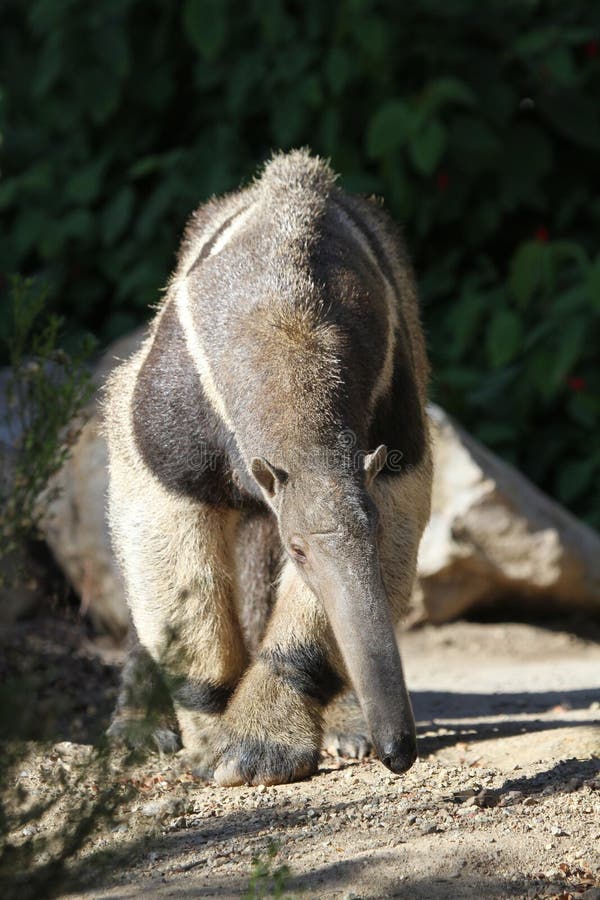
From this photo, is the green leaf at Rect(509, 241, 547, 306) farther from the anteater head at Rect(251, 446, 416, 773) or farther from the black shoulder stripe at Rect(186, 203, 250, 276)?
the anteater head at Rect(251, 446, 416, 773)

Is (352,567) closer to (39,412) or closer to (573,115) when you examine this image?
(39,412)

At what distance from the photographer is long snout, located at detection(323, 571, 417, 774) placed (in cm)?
331

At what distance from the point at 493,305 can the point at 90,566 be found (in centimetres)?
370

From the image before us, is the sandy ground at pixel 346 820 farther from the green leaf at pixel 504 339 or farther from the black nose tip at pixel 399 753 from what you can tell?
the green leaf at pixel 504 339

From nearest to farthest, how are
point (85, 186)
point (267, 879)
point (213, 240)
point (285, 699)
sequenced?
point (267, 879)
point (285, 699)
point (213, 240)
point (85, 186)

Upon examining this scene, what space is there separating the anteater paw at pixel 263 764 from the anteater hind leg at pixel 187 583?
0.27 m

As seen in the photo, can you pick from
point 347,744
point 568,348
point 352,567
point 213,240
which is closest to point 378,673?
point 352,567

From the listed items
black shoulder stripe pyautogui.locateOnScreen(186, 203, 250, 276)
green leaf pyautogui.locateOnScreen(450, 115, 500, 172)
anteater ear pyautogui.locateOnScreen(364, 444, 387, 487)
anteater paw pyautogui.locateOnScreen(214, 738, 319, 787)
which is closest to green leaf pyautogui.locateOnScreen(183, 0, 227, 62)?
green leaf pyautogui.locateOnScreen(450, 115, 500, 172)

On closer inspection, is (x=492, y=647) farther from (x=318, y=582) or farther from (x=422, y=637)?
(x=318, y=582)

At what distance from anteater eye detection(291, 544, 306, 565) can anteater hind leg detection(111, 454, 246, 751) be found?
3.00 ft

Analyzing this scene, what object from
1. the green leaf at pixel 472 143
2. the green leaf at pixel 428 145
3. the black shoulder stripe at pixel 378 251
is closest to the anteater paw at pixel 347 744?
the black shoulder stripe at pixel 378 251

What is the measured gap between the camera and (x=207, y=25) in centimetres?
938

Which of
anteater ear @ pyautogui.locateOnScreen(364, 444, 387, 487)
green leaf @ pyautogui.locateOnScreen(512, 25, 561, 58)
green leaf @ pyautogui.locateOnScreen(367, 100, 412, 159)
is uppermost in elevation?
green leaf @ pyautogui.locateOnScreen(512, 25, 561, 58)

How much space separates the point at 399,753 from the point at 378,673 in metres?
0.22
